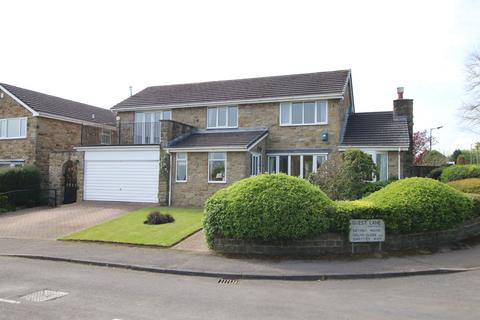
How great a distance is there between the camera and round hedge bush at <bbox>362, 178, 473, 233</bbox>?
1198cm

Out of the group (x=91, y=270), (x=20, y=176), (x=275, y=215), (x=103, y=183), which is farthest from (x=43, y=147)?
(x=275, y=215)

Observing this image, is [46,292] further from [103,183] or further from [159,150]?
[103,183]

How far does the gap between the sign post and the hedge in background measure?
19482mm

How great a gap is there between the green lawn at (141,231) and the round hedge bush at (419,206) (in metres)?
6.44

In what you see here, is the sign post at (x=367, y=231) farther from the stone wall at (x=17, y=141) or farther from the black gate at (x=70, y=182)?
the stone wall at (x=17, y=141)

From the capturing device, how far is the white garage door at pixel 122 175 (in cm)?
2245

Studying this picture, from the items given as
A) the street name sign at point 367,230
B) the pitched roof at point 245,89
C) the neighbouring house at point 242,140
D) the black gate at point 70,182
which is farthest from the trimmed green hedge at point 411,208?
the black gate at point 70,182

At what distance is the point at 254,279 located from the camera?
31.5 feet

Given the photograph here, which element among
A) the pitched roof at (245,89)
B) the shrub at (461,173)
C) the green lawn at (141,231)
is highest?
the pitched roof at (245,89)

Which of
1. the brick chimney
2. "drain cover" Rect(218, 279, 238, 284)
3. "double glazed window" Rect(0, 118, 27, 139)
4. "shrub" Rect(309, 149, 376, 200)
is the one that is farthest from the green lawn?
"double glazed window" Rect(0, 118, 27, 139)

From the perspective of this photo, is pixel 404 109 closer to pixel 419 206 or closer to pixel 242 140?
pixel 242 140

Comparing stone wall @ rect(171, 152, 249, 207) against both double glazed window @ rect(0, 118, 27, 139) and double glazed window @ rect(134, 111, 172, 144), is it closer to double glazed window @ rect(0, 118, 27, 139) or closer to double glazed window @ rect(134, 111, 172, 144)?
double glazed window @ rect(134, 111, 172, 144)

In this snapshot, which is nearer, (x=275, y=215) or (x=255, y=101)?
(x=275, y=215)

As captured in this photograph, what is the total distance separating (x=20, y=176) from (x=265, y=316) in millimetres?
21740
